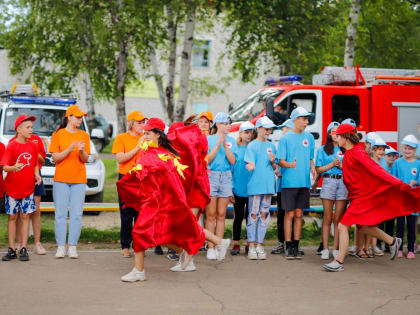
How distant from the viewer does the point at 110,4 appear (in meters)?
17.4

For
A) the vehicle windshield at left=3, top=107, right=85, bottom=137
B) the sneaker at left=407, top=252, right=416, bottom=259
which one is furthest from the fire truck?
the sneaker at left=407, top=252, right=416, bottom=259

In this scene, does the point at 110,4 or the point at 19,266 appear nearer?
the point at 19,266

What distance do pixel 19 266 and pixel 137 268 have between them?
1584mm

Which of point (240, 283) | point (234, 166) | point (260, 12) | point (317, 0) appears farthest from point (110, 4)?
point (240, 283)

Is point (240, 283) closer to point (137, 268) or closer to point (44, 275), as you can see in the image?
point (137, 268)

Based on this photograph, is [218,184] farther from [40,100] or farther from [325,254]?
[40,100]

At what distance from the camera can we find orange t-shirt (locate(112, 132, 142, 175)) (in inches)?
353

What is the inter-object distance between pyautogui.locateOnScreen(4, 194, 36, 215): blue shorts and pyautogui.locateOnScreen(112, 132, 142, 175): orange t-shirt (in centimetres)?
120

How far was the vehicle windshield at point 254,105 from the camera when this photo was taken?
1434 centimetres

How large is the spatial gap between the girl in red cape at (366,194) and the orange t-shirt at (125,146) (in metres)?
2.58

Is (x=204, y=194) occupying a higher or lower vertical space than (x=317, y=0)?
lower

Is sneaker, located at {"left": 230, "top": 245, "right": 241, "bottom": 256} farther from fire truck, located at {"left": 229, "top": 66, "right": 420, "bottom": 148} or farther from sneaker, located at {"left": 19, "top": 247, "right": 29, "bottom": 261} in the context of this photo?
fire truck, located at {"left": 229, "top": 66, "right": 420, "bottom": 148}

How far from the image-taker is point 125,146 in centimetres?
897

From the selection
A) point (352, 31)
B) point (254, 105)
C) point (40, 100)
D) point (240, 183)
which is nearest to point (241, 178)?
point (240, 183)
